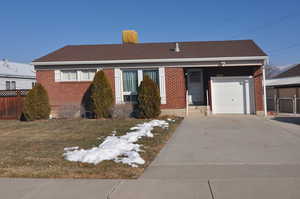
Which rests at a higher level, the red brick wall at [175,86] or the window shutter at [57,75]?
the window shutter at [57,75]

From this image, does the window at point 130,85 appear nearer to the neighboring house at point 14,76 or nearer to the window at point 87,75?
the window at point 87,75

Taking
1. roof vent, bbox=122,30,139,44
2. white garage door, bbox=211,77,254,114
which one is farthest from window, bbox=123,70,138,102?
roof vent, bbox=122,30,139,44

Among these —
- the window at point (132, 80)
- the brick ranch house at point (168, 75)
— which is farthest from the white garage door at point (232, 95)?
the window at point (132, 80)

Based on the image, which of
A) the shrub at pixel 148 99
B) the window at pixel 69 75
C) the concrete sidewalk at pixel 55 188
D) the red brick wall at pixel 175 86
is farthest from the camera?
the window at pixel 69 75

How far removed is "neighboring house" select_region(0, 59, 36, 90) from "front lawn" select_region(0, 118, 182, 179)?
63.3ft

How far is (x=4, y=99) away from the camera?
1515 centimetres

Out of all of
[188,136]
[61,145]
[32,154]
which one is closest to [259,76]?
Answer: [188,136]

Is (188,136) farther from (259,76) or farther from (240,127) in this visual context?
(259,76)

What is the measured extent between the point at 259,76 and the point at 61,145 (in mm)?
11233

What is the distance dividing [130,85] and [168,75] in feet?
7.34

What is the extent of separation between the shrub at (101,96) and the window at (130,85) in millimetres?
1179

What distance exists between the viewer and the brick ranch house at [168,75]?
14211 millimetres

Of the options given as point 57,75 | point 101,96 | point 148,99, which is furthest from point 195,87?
point 57,75

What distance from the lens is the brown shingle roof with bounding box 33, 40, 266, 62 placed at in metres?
14.6
